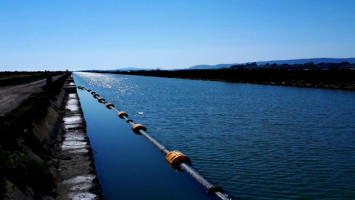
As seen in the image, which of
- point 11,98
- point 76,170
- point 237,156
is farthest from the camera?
point 11,98

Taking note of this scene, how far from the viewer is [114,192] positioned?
9641 mm

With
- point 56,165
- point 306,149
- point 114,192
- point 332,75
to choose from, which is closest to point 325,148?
point 306,149

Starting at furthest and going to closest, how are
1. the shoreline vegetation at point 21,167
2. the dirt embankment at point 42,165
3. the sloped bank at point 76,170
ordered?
the sloped bank at point 76,170
the dirt embankment at point 42,165
the shoreline vegetation at point 21,167

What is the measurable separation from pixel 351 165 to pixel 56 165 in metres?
12.1

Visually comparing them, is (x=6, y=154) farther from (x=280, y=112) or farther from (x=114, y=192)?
(x=280, y=112)

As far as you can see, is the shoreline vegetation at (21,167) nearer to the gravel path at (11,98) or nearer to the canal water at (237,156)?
the canal water at (237,156)

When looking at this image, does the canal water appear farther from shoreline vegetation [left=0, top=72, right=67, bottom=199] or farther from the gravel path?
the gravel path

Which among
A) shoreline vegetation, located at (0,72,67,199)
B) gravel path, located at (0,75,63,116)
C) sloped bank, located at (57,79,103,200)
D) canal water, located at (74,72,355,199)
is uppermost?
gravel path, located at (0,75,63,116)

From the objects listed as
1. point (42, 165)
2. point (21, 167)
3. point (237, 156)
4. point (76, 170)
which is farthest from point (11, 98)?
point (237, 156)

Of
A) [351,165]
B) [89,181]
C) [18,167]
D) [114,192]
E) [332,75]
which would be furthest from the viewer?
[332,75]

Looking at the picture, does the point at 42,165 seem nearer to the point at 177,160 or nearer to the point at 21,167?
the point at 21,167

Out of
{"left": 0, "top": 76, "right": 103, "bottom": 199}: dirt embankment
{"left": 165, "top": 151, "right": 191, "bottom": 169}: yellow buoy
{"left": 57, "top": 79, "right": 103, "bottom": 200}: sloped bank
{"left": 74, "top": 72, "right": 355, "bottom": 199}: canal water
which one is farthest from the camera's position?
{"left": 165, "top": 151, "right": 191, "bottom": 169}: yellow buoy

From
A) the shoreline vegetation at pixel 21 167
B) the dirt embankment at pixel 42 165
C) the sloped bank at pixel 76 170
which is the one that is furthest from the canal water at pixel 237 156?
the shoreline vegetation at pixel 21 167

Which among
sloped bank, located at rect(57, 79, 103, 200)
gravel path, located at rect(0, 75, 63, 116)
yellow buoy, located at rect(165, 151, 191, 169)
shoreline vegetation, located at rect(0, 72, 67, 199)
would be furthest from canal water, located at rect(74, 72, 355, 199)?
gravel path, located at rect(0, 75, 63, 116)
